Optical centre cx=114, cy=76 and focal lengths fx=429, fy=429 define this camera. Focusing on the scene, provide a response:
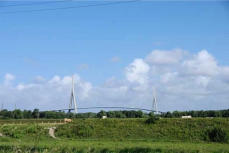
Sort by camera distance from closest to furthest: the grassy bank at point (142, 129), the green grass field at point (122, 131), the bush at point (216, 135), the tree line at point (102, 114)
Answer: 1. the bush at point (216, 135)
2. the green grass field at point (122, 131)
3. the grassy bank at point (142, 129)
4. the tree line at point (102, 114)

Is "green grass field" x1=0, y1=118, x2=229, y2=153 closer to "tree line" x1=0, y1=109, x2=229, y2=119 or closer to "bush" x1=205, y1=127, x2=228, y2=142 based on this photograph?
"bush" x1=205, y1=127, x2=228, y2=142

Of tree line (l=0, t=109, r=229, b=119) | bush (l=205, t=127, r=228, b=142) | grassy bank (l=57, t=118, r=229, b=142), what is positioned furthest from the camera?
tree line (l=0, t=109, r=229, b=119)

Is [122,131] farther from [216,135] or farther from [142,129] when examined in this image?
[216,135]

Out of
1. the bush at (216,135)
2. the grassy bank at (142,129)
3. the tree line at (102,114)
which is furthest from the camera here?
the tree line at (102,114)

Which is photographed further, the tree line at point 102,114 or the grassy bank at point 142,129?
the tree line at point 102,114

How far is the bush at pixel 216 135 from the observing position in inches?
2080

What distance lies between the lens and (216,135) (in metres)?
53.7

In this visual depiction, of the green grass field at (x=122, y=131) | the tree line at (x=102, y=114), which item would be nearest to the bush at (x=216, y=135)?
the green grass field at (x=122, y=131)

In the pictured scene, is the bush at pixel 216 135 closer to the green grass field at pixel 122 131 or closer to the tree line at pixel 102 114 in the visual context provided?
the green grass field at pixel 122 131

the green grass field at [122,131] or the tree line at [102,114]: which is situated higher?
the tree line at [102,114]

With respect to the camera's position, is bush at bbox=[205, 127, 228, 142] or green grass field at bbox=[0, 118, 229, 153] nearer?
bush at bbox=[205, 127, 228, 142]

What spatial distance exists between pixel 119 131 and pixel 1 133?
17.9 meters

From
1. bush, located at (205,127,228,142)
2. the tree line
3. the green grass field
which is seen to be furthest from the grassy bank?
the tree line

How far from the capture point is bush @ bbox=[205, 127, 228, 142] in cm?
5284
